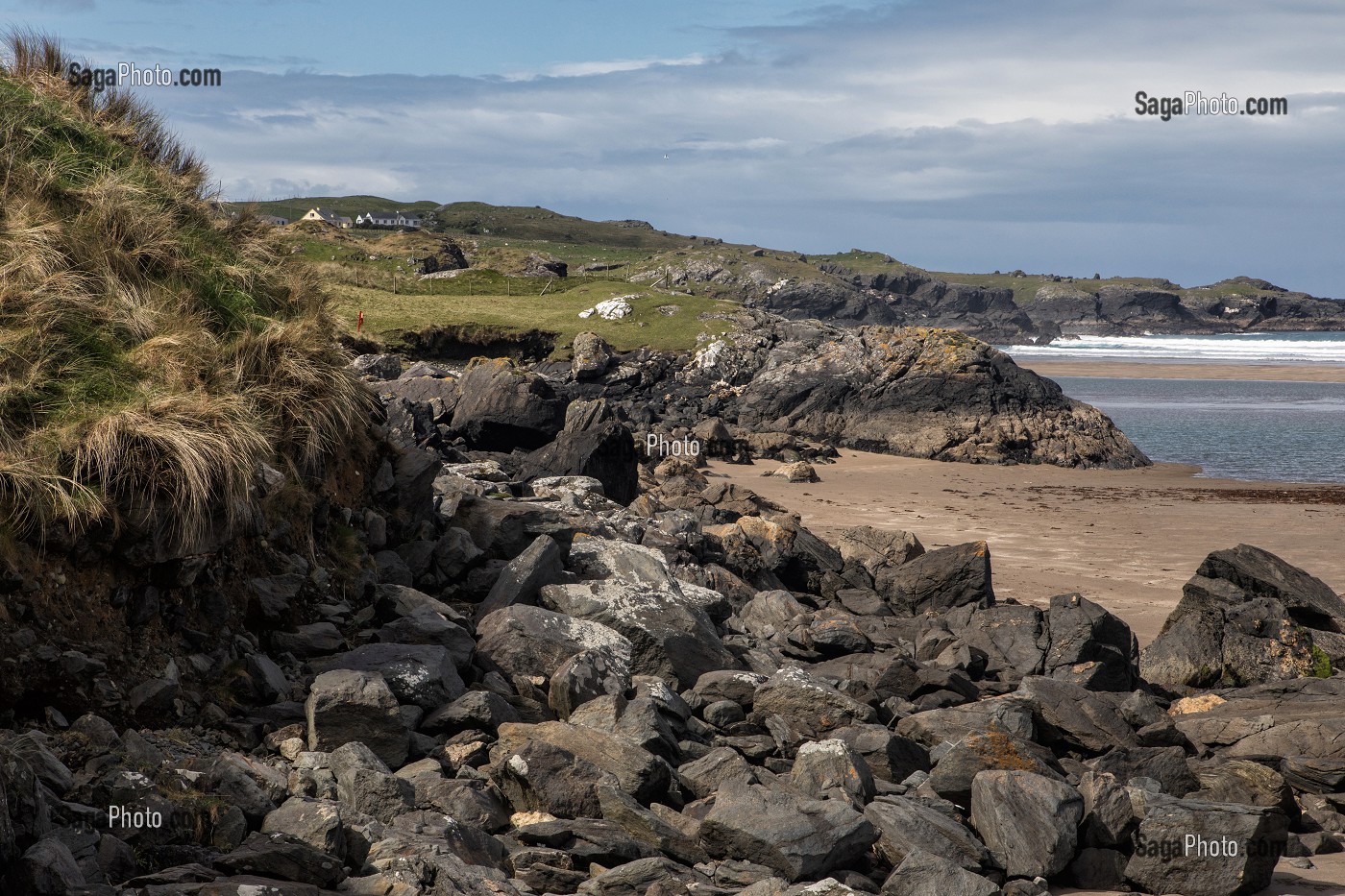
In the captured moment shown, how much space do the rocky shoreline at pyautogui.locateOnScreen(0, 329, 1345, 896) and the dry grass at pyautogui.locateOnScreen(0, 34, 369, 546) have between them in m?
0.53

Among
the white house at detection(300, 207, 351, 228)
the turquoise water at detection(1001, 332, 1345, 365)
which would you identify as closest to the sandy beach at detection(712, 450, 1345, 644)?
the white house at detection(300, 207, 351, 228)

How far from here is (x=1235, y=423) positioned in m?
48.4

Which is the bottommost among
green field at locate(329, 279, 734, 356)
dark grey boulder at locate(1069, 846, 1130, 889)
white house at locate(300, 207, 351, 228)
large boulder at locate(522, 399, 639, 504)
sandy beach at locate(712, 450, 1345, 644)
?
sandy beach at locate(712, 450, 1345, 644)

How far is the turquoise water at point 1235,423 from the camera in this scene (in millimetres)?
35969

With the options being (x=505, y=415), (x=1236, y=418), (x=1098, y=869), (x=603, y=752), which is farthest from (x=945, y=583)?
(x=1236, y=418)

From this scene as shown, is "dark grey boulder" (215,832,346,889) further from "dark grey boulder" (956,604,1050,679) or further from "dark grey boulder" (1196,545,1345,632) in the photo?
"dark grey boulder" (1196,545,1345,632)

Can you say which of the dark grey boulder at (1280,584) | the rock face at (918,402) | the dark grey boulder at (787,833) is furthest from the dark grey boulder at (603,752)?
the rock face at (918,402)

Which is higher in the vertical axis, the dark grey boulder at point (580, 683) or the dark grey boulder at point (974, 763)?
the dark grey boulder at point (580, 683)

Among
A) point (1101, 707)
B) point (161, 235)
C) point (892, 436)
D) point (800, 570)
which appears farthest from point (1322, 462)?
point (161, 235)

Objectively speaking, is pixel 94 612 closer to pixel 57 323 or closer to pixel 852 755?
pixel 57 323

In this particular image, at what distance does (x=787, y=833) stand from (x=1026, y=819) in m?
1.87

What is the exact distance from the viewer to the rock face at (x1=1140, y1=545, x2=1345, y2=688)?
1327 cm

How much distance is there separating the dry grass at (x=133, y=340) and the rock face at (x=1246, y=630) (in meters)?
10.4

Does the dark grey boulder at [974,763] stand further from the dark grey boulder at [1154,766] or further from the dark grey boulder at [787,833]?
the dark grey boulder at [787,833]
